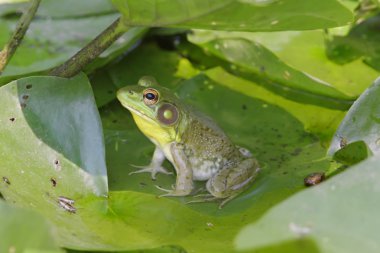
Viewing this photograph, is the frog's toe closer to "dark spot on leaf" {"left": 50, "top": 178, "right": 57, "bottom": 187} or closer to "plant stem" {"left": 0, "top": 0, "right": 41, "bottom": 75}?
"dark spot on leaf" {"left": 50, "top": 178, "right": 57, "bottom": 187}

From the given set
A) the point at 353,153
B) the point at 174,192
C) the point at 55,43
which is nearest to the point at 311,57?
the point at 353,153

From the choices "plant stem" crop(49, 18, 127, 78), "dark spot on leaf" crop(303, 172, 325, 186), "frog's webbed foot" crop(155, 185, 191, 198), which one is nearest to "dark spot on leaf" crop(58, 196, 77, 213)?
"frog's webbed foot" crop(155, 185, 191, 198)

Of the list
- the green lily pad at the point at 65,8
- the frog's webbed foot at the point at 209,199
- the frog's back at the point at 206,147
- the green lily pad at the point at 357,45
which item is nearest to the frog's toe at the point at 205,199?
the frog's webbed foot at the point at 209,199

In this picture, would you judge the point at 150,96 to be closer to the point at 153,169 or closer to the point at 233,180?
the point at 153,169

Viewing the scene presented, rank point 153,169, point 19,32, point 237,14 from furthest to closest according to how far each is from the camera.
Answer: point 153,169, point 19,32, point 237,14

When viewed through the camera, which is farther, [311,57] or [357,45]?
[357,45]

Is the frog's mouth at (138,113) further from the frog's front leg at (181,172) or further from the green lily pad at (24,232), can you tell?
the green lily pad at (24,232)
